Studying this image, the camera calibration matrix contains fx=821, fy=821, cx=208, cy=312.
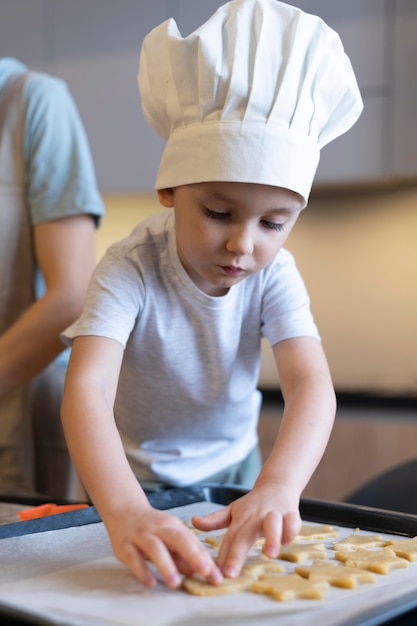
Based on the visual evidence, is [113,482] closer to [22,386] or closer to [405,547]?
[405,547]

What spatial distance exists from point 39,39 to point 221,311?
2.23 metres

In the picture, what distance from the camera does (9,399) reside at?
1.24 meters

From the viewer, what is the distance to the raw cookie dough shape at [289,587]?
624 mm

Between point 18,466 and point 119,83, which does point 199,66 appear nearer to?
point 18,466

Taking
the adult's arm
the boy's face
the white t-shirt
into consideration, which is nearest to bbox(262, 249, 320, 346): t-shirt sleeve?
the white t-shirt

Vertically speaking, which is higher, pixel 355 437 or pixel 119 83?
pixel 119 83

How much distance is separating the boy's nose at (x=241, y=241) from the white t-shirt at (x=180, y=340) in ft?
0.54

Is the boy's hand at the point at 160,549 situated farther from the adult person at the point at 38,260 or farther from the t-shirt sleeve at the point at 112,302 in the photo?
the adult person at the point at 38,260

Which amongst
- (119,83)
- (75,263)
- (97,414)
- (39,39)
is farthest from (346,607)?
(39,39)

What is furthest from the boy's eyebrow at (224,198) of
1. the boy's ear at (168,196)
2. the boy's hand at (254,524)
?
the boy's hand at (254,524)

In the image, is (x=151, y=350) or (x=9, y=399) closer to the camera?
(x=151, y=350)

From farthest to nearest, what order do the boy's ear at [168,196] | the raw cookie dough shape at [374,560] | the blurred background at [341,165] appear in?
the blurred background at [341,165]
the boy's ear at [168,196]
the raw cookie dough shape at [374,560]

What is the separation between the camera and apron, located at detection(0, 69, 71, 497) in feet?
4.00

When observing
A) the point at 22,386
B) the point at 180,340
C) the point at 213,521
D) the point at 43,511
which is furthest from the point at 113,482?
the point at 22,386
